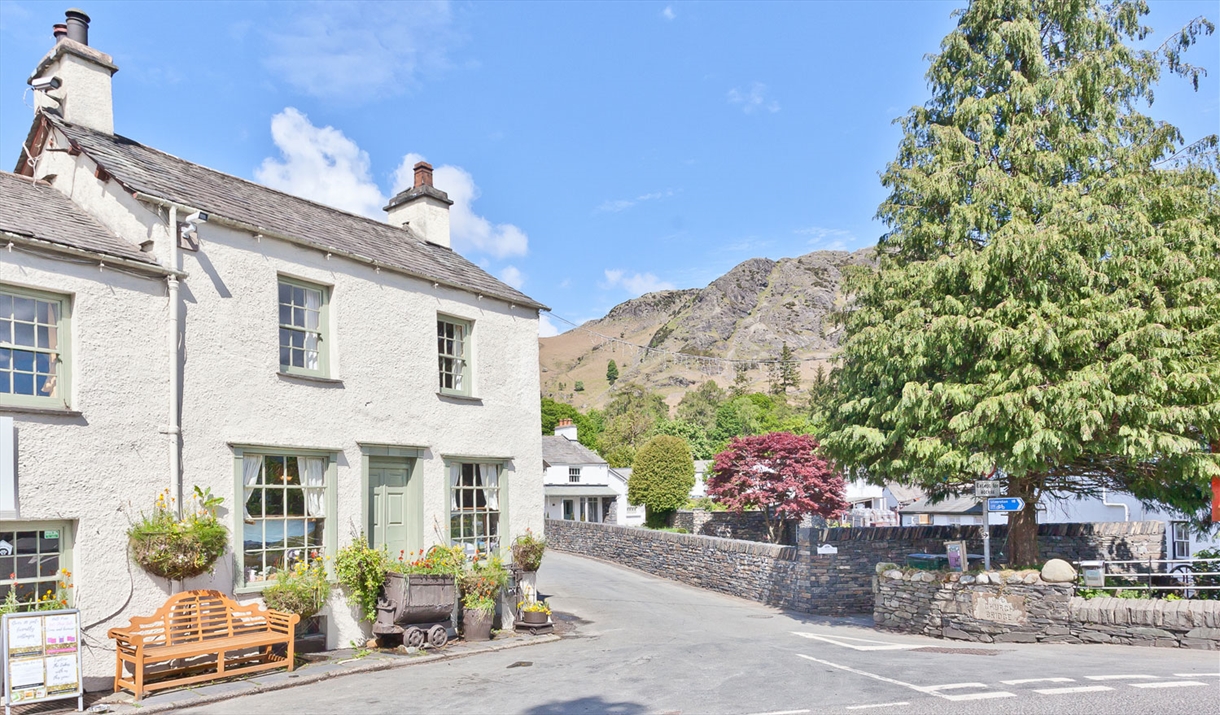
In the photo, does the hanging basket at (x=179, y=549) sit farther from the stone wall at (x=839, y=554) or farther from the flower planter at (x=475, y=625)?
the stone wall at (x=839, y=554)

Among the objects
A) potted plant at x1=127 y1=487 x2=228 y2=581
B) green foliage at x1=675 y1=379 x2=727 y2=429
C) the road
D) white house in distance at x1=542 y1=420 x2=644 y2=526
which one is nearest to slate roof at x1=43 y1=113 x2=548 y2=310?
potted plant at x1=127 y1=487 x2=228 y2=581

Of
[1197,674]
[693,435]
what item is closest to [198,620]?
[1197,674]

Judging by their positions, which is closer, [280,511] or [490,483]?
[280,511]

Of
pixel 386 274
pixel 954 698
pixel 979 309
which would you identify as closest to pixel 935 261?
pixel 979 309

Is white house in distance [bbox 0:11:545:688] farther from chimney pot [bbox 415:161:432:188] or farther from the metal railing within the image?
the metal railing

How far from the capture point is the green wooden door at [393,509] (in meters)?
13.9

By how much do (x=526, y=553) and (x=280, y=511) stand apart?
4925mm

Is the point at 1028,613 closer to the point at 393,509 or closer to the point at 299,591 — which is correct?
the point at 393,509

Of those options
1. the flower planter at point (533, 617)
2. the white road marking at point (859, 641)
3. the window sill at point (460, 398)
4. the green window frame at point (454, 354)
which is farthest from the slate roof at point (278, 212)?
the white road marking at point (859, 641)

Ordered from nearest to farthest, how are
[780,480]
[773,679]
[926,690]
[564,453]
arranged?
[926,690] < [773,679] < [780,480] < [564,453]

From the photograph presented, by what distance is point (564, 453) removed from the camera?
173 feet

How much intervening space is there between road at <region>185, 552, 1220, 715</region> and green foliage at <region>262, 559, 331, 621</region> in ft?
4.24

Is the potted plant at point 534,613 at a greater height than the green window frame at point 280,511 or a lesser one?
lesser

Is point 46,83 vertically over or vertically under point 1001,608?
over
